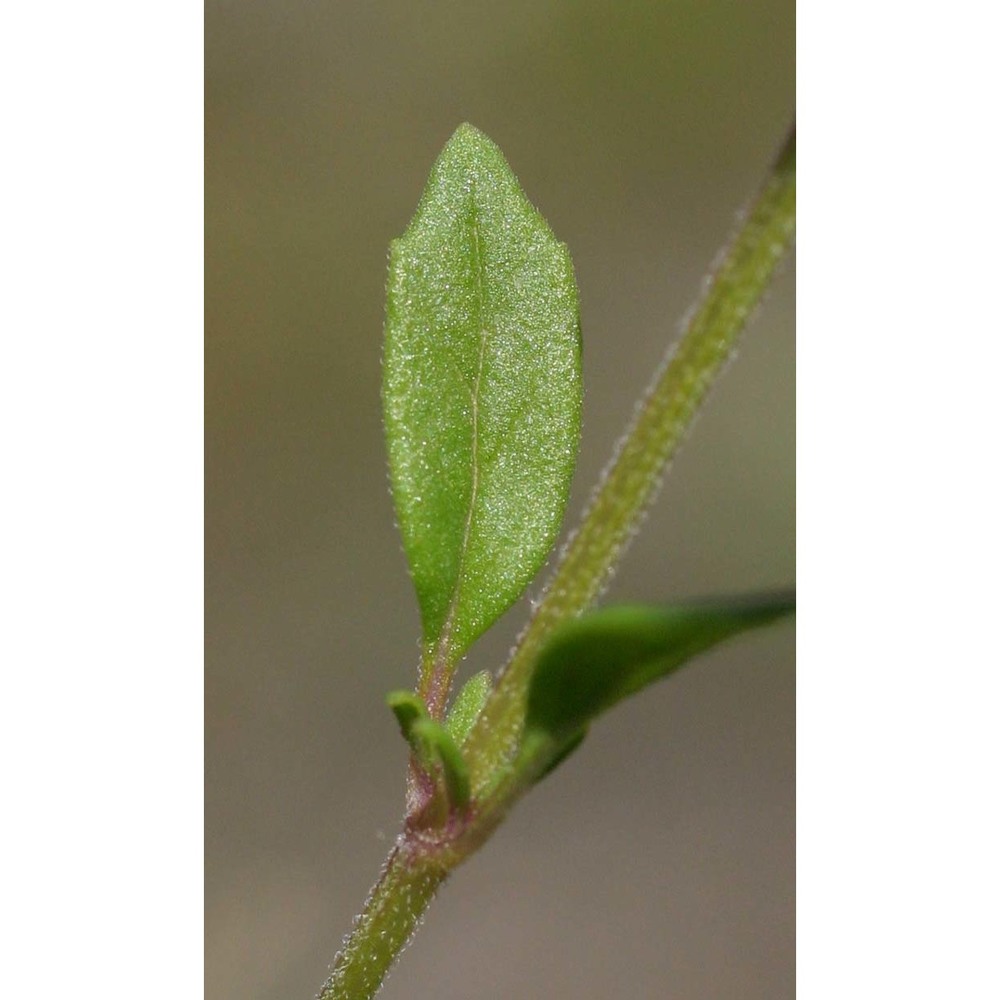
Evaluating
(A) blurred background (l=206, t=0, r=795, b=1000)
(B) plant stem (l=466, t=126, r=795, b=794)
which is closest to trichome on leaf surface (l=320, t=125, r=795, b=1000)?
(B) plant stem (l=466, t=126, r=795, b=794)

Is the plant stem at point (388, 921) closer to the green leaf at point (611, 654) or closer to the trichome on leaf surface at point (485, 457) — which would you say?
the trichome on leaf surface at point (485, 457)

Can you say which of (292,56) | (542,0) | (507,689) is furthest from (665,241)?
(507,689)

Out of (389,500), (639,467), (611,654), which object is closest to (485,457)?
(639,467)

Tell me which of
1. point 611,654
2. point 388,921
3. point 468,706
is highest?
point 611,654

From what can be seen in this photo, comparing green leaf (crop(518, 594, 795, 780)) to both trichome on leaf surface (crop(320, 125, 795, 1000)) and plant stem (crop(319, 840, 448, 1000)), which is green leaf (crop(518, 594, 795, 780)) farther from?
plant stem (crop(319, 840, 448, 1000))

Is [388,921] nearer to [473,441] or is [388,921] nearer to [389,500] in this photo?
[473,441]

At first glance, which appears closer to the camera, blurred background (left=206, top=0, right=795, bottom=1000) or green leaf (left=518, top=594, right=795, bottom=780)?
green leaf (left=518, top=594, right=795, bottom=780)
